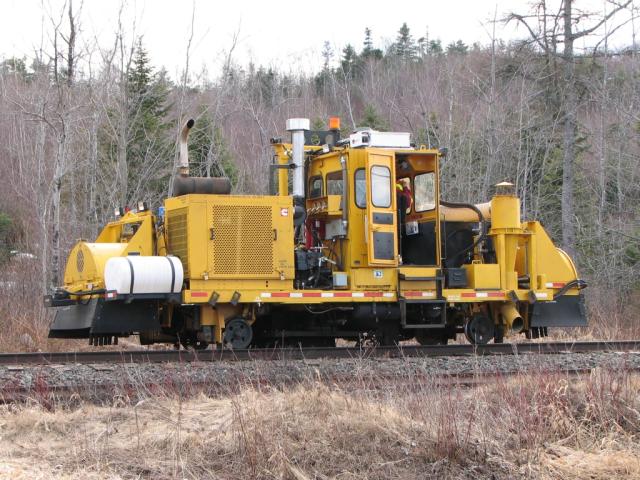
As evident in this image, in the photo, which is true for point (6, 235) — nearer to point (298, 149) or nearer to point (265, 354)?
point (298, 149)

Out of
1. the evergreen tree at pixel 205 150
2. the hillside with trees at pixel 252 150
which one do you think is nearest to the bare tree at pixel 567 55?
the hillside with trees at pixel 252 150

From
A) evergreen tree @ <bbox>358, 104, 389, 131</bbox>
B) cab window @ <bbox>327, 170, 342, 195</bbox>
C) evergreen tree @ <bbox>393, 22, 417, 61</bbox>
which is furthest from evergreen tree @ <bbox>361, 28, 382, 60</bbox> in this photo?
cab window @ <bbox>327, 170, 342, 195</bbox>

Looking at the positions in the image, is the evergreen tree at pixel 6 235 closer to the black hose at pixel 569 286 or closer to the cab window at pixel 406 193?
the cab window at pixel 406 193

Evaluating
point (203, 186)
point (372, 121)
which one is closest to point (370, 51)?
point (372, 121)

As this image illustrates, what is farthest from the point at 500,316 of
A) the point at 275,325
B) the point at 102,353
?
the point at 102,353

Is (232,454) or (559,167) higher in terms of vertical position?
(559,167)

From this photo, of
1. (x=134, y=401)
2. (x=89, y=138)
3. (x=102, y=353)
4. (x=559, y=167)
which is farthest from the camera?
(x=559, y=167)

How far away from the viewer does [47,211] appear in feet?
68.0

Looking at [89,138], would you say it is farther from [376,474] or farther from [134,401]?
[376,474]

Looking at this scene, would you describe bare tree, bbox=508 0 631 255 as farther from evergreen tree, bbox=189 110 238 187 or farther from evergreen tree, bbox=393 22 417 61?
evergreen tree, bbox=393 22 417 61

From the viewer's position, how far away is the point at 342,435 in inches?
283

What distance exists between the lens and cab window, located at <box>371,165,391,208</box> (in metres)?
12.8

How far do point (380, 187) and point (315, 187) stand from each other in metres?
1.40

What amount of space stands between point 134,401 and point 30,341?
711cm
